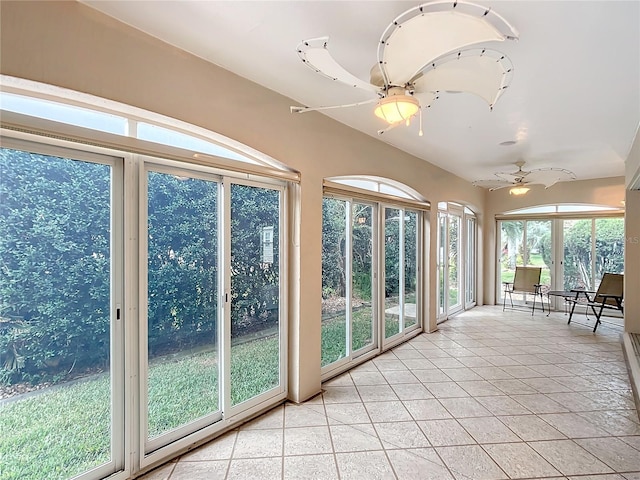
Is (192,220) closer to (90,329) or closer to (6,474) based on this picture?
(90,329)

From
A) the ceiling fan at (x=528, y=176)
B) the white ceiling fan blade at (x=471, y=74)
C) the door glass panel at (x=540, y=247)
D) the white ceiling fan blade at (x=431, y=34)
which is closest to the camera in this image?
the white ceiling fan blade at (x=431, y=34)

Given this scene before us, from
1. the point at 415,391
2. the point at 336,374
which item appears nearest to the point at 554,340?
the point at 415,391

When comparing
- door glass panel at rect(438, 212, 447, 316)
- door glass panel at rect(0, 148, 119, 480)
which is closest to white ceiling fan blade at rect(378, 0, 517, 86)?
door glass panel at rect(0, 148, 119, 480)

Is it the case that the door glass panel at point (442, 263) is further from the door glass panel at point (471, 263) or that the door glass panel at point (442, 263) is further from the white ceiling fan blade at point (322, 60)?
the white ceiling fan blade at point (322, 60)

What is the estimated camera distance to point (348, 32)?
6.34 feet

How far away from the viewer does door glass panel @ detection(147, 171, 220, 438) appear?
2.21 metres

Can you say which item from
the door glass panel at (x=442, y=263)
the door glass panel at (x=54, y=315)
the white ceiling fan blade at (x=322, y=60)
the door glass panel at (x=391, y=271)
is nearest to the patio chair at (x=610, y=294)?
the door glass panel at (x=442, y=263)

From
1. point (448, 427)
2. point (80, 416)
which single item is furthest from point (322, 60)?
point (448, 427)

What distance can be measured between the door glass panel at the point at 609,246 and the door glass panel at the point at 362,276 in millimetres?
5501

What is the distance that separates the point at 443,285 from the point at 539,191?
10.2 feet

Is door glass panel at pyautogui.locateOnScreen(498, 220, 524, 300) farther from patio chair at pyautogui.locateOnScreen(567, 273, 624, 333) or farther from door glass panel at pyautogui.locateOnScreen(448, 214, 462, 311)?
patio chair at pyautogui.locateOnScreen(567, 273, 624, 333)

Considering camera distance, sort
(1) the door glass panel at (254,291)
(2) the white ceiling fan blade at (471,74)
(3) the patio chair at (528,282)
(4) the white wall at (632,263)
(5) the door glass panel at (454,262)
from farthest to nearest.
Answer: (3) the patio chair at (528,282), (5) the door glass panel at (454,262), (4) the white wall at (632,263), (1) the door glass panel at (254,291), (2) the white ceiling fan blade at (471,74)

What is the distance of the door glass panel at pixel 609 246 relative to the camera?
255 inches

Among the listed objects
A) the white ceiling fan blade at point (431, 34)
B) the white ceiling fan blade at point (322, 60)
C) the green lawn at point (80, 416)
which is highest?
the white ceiling fan blade at point (322, 60)
